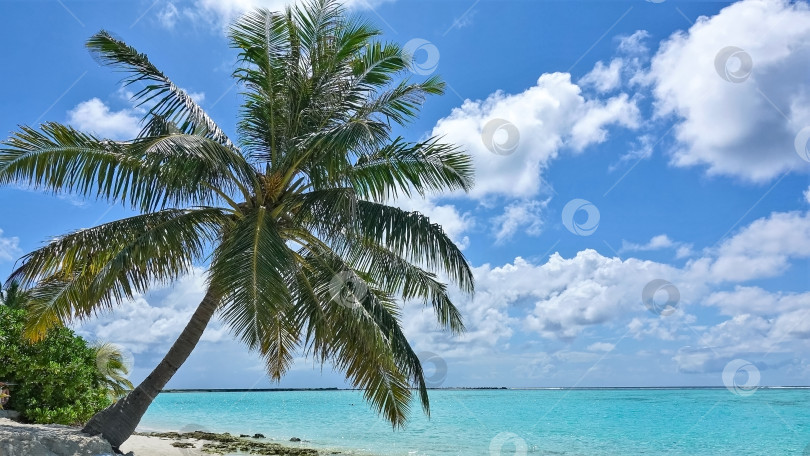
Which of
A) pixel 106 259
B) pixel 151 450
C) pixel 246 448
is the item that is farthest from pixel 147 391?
pixel 246 448

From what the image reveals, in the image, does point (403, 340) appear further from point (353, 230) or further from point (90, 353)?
point (90, 353)

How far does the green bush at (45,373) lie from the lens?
1358 cm

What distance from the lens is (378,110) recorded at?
10031 mm

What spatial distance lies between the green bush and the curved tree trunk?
5521 millimetres

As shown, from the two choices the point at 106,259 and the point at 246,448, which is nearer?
the point at 106,259

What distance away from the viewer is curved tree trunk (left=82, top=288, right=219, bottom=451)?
9273 mm

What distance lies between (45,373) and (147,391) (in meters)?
6.21

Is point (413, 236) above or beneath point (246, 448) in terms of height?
above

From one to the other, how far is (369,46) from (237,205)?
3.61m

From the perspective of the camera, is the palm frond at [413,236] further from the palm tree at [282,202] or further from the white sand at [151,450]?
the white sand at [151,450]

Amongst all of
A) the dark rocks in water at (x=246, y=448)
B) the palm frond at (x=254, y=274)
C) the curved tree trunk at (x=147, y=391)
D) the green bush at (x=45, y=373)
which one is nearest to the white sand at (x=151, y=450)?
the dark rocks in water at (x=246, y=448)

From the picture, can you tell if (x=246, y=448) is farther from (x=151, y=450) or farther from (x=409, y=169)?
(x=409, y=169)

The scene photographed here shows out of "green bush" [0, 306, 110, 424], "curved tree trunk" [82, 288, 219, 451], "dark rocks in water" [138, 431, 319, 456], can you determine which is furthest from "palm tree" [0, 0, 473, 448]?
"dark rocks in water" [138, 431, 319, 456]

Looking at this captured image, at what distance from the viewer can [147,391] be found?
31.4 feet
